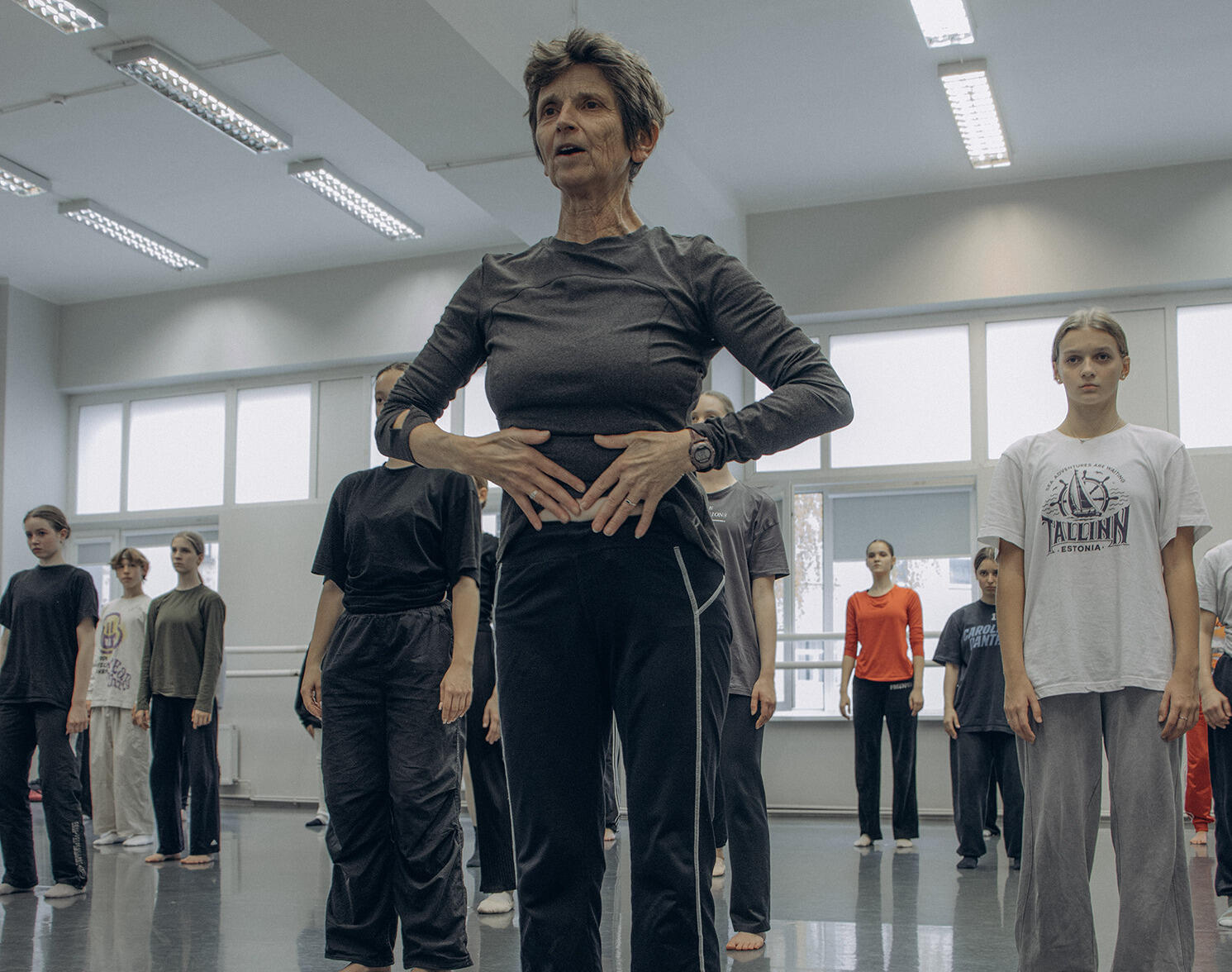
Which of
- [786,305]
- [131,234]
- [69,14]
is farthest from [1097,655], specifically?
[131,234]

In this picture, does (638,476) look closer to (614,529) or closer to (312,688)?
(614,529)

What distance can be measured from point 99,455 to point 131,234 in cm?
268

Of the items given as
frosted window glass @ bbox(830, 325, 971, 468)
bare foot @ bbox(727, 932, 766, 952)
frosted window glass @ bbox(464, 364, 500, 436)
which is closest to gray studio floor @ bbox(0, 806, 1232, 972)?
bare foot @ bbox(727, 932, 766, 952)

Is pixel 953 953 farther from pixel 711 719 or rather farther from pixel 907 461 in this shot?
pixel 907 461

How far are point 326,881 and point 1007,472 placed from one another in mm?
3825

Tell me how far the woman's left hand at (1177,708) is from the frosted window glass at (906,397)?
639cm

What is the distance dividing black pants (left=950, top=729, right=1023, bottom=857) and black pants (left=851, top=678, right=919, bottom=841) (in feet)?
1.55

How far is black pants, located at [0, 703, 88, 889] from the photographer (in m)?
4.89

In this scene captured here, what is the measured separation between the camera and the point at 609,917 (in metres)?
4.10

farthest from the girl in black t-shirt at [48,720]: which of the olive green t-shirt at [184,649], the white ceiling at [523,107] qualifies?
the white ceiling at [523,107]

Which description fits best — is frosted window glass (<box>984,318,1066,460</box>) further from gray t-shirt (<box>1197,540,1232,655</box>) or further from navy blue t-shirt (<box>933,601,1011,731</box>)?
gray t-shirt (<box>1197,540,1232,655</box>)

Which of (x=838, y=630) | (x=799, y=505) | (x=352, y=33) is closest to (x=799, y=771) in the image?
(x=838, y=630)

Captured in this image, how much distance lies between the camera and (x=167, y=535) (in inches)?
431

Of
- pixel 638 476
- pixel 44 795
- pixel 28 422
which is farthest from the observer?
pixel 28 422
